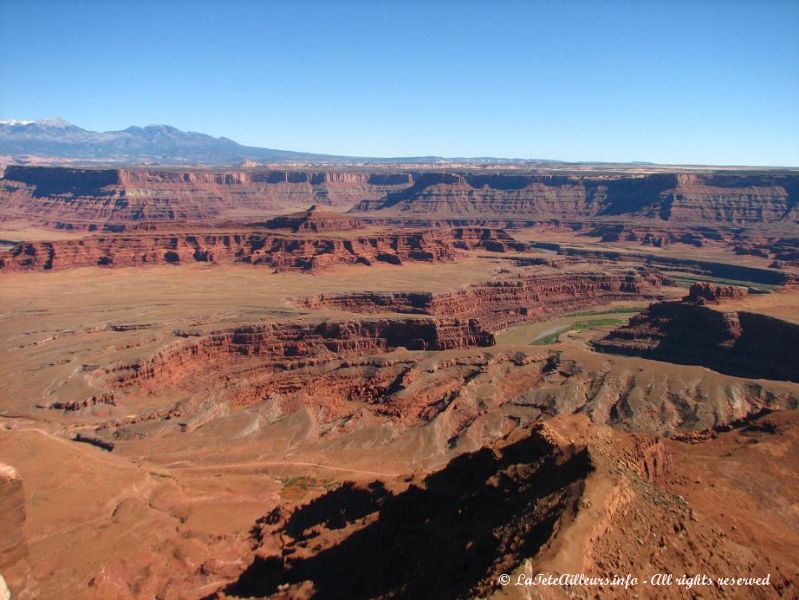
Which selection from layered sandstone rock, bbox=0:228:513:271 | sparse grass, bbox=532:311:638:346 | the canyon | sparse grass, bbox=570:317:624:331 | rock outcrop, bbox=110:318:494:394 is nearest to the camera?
the canyon

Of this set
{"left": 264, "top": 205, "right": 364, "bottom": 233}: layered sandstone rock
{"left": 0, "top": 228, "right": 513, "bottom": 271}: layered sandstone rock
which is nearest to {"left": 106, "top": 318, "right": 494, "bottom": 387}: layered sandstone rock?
{"left": 0, "top": 228, "right": 513, "bottom": 271}: layered sandstone rock

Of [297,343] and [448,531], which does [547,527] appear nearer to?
[448,531]

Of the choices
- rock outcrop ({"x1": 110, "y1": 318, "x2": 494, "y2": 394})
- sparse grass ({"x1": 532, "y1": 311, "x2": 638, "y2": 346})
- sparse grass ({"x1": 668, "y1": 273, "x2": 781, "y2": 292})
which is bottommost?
sparse grass ({"x1": 532, "y1": 311, "x2": 638, "y2": 346})

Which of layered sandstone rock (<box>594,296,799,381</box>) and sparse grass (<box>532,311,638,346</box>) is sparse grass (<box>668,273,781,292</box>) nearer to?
sparse grass (<box>532,311,638,346</box>)

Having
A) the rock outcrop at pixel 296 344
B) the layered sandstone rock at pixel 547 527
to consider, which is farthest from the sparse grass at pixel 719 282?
the layered sandstone rock at pixel 547 527

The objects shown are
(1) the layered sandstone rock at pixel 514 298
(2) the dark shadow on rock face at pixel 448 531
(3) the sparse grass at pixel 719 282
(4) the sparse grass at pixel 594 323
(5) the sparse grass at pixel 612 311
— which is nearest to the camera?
(2) the dark shadow on rock face at pixel 448 531

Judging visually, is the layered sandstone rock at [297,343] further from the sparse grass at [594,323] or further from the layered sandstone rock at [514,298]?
the sparse grass at [594,323]

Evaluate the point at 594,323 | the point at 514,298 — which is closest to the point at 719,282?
the point at 594,323

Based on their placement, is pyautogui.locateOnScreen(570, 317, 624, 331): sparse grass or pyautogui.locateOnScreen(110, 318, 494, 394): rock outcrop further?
pyautogui.locateOnScreen(570, 317, 624, 331): sparse grass
